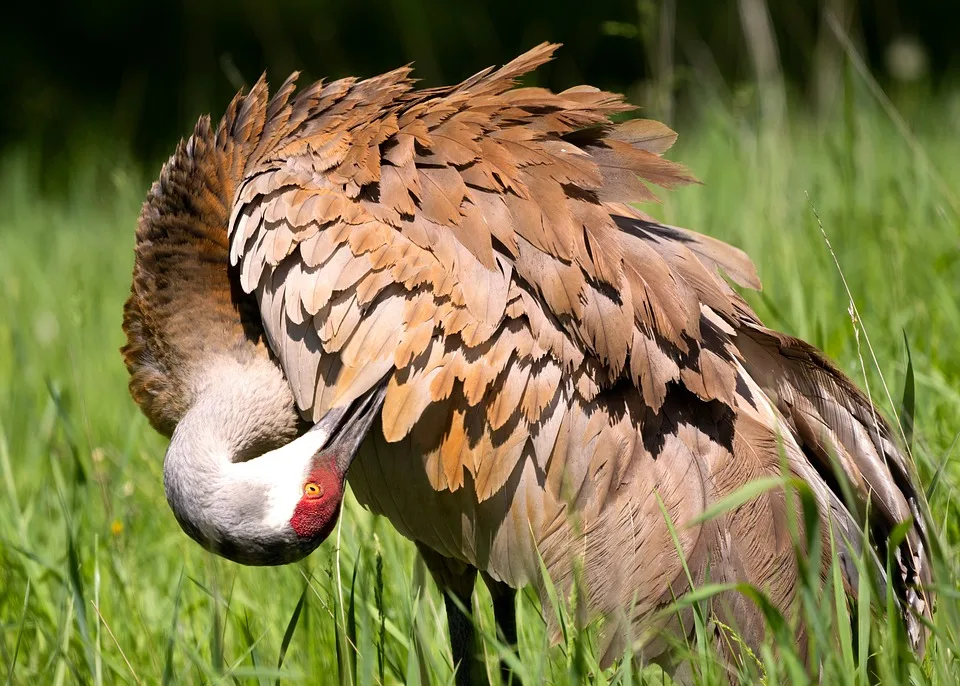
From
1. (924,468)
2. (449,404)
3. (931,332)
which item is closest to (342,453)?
(449,404)

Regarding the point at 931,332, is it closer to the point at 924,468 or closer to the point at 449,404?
the point at 924,468

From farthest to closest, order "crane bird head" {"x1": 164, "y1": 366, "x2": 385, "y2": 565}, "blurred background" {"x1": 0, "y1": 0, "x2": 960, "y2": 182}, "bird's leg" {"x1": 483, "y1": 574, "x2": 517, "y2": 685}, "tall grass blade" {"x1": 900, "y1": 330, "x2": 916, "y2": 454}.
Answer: "blurred background" {"x1": 0, "y1": 0, "x2": 960, "y2": 182} < "bird's leg" {"x1": 483, "y1": 574, "x2": 517, "y2": 685} < "crane bird head" {"x1": 164, "y1": 366, "x2": 385, "y2": 565} < "tall grass blade" {"x1": 900, "y1": 330, "x2": 916, "y2": 454}

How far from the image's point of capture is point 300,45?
12508mm

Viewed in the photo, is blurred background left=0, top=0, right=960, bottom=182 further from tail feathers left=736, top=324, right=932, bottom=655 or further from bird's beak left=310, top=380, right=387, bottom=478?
bird's beak left=310, top=380, right=387, bottom=478

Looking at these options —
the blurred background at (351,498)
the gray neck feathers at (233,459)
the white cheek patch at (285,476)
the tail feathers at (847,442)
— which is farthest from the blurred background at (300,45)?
the white cheek patch at (285,476)

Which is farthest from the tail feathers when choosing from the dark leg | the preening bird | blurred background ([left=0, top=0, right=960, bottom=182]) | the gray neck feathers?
blurred background ([left=0, top=0, right=960, bottom=182])

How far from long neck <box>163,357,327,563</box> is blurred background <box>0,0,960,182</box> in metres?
7.26

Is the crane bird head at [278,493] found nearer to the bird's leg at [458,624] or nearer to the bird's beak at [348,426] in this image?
the bird's beak at [348,426]

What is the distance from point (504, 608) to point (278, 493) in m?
0.95

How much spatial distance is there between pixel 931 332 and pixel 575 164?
1.64m

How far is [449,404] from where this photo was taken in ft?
9.16

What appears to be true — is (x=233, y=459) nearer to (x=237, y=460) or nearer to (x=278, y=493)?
(x=237, y=460)

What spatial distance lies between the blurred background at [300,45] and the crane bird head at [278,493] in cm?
753

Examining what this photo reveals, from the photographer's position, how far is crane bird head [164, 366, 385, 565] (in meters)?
2.67
